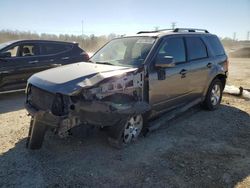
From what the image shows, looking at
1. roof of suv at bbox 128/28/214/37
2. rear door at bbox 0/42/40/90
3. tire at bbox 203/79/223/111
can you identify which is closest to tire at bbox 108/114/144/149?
roof of suv at bbox 128/28/214/37

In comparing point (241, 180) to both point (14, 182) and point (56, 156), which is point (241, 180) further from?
point (14, 182)

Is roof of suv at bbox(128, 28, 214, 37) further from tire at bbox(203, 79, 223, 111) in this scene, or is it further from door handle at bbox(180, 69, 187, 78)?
tire at bbox(203, 79, 223, 111)

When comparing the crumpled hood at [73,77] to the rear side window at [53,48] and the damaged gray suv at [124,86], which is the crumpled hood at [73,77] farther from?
the rear side window at [53,48]

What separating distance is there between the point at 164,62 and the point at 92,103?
162 centimetres

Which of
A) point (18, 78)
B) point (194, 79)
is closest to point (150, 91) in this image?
point (194, 79)

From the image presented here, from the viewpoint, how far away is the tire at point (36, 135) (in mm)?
4449

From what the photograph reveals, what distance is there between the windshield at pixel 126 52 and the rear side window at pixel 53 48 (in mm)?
3403

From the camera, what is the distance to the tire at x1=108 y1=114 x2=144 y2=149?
4.62 metres

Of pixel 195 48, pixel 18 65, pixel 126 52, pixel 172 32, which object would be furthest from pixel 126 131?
pixel 18 65

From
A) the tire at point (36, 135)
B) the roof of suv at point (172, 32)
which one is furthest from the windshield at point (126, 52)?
the tire at point (36, 135)

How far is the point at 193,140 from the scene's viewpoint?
5.31 m

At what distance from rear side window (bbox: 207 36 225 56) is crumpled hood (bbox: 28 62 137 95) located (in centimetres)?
311

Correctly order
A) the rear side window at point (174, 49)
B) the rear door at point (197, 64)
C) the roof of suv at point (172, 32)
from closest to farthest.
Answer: the rear side window at point (174, 49) → the roof of suv at point (172, 32) → the rear door at point (197, 64)

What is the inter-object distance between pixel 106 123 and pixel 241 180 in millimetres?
2066
